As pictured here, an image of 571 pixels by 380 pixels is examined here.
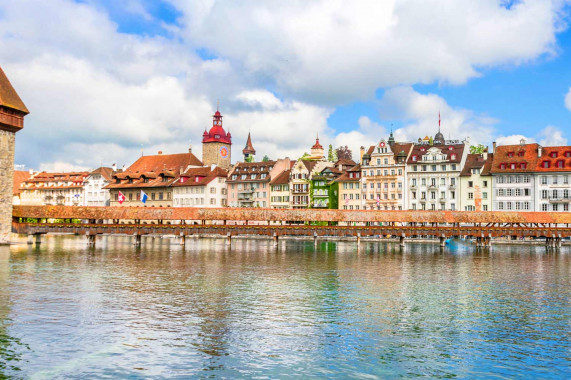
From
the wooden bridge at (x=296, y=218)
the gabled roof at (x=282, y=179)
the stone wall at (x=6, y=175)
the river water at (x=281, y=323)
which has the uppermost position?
the gabled roof at (x=282, y=179)

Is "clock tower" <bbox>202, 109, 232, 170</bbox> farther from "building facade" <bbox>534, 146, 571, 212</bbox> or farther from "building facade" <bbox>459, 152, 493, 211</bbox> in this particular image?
"building facade" <bbox>534, 146, 571, 212</bbox>

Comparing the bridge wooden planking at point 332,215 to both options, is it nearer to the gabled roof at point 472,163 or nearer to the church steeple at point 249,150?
the gabled roof at point 472,163

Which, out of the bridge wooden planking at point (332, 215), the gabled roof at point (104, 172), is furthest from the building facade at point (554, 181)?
the gabled roof at point (104, 172)

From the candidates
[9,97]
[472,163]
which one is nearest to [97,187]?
[9,97]

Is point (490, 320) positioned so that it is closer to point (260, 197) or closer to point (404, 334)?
point (404, 334)

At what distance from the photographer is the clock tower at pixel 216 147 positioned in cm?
13625

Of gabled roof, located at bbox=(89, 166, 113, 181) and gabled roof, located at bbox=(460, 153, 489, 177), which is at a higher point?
gabled roof, located at bbox=(89, 166, 113, 181)

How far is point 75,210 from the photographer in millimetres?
76500

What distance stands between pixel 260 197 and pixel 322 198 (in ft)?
45.2

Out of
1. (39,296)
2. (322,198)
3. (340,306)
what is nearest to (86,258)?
(39,296)

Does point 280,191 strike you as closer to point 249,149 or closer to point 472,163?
point 472,163

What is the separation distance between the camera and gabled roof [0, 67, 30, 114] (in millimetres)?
61406

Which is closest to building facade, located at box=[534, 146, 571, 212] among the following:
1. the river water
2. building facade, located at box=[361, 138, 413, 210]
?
building facade, located at box=[361, 138, 413, 210]

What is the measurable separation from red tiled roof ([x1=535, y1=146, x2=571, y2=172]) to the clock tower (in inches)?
2761
